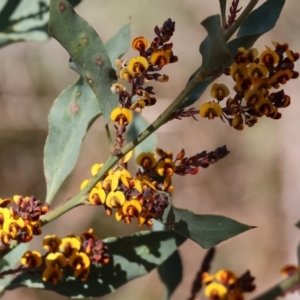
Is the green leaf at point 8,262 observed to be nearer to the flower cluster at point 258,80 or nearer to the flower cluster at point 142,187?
the flower cluster at point 142,187

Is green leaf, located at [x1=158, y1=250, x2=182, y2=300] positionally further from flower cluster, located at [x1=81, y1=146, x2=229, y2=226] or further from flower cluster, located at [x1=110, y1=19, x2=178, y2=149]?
flower cluster, located at [x1=110, y1=19, x2=178, y2=149]

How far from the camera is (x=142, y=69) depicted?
102 centimetres

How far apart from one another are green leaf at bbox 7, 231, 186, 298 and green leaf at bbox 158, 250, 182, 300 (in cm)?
38

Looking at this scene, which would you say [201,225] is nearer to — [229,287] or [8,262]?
[229,287]

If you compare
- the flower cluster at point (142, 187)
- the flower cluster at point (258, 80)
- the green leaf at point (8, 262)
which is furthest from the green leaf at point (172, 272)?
the flower cluster at point (258, 80)

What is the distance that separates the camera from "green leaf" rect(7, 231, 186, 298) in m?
1.34

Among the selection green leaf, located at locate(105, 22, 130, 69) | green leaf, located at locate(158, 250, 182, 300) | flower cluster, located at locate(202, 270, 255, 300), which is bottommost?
flower cluster, located at locate(202, 270, 255, 300)

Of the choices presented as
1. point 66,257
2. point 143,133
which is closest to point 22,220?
point 66,257

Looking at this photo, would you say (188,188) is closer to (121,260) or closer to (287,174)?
(287,174)

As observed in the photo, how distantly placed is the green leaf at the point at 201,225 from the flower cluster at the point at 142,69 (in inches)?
7.5

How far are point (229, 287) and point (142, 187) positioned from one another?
55 cm

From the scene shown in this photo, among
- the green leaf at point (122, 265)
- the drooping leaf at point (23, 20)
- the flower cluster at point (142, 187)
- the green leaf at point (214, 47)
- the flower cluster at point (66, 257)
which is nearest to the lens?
the green leaf at point (214, 47)

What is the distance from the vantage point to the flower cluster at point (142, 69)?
1008 mm

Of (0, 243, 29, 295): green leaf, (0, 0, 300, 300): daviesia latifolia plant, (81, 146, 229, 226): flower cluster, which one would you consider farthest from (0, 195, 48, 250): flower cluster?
(0, 243, 29, 295): green leaf
